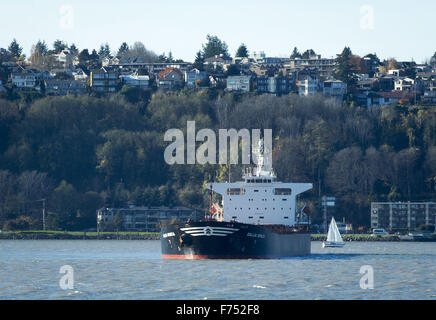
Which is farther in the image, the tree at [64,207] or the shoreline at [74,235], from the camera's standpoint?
the tree at [64,207]

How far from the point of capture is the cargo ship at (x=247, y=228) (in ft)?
248

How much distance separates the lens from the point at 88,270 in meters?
69.4

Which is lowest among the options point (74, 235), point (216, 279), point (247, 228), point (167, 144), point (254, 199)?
point (74, 235)

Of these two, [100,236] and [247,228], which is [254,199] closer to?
[247,228]

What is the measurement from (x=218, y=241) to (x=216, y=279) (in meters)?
14.1

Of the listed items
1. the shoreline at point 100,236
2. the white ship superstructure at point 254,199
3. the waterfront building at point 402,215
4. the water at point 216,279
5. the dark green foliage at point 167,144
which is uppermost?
the dark green foliage at point 167,144

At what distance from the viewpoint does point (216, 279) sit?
61.3m

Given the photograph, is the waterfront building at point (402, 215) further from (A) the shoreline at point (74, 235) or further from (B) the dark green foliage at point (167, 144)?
(A) the shoreline at point (74, 235)

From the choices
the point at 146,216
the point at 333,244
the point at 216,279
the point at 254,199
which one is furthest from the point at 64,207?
the point at 216,279

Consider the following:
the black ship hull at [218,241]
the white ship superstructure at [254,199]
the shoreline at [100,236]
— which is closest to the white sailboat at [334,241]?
the shoreline at [100,236]

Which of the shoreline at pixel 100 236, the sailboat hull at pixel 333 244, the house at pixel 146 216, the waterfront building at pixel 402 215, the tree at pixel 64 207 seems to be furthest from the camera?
the waterfront building at pixel 402 215

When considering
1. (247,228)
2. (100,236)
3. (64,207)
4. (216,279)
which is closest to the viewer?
(216,279)

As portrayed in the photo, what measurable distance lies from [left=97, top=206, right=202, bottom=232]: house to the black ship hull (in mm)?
75847

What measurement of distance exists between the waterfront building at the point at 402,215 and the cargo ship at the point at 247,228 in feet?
196
